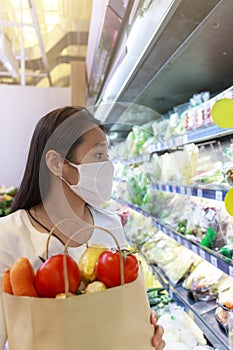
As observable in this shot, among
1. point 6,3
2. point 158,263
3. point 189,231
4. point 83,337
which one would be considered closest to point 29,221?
point 83,337

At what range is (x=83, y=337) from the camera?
70 centimetres

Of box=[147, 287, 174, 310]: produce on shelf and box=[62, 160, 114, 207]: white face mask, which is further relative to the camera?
box=[147, 287, 174, 310]: produce on shelf

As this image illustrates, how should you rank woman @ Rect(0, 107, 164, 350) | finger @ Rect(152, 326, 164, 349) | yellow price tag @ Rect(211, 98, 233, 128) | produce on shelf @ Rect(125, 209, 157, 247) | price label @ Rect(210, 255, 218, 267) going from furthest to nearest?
produce on shelf @ Rect(125, 209, 157, 247)
price label @ Rect(210, 255, 218, 267)
woman @ Rect(0, 107, 164, 350)
yellow price tag @ Rect(211, 98, 233, 128)
finger @ Rect(152, 326, 164, 349)

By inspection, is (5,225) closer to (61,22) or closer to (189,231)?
(189,231)

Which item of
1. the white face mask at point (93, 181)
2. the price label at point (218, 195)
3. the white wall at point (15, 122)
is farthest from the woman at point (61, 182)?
the white wall at point (15, 122)

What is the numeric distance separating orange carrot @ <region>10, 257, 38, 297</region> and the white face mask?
1.72 feet

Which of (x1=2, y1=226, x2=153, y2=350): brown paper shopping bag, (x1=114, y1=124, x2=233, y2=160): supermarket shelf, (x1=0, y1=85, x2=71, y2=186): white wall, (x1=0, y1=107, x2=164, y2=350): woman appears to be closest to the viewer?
(x1=2, y1=226, x2=153, y2=350): brown paper shopping bag

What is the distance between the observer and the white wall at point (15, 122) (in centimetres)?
426

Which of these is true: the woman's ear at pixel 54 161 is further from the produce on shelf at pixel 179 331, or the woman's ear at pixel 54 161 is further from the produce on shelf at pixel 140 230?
the produce on shelf at pixel 179 331

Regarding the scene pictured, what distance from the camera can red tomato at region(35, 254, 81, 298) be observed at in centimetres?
71

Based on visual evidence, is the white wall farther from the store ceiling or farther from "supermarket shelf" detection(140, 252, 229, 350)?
"supermarket shelf" detection(140, 252, 229, 350)

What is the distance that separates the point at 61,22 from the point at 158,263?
476 cm

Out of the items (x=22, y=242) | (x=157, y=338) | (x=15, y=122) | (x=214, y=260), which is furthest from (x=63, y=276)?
(x=15, y=122)

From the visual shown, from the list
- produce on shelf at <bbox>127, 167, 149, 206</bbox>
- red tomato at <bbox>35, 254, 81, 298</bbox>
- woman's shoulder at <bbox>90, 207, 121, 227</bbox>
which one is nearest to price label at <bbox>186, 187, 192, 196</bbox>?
produce on shelf at <bbox>127, 167, 149, 206</bbox>
